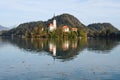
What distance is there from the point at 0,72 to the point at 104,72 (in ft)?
31.0

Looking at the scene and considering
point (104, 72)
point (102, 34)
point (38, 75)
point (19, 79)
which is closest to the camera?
point (19, 79)

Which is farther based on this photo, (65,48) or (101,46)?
(101,46)

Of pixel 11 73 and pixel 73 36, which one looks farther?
pixel 73 36

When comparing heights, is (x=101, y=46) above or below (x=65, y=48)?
below

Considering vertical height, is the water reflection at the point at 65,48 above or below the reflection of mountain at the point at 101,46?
above

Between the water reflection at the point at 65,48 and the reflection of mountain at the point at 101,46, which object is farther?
the reflection of mountain at the point at 101,46

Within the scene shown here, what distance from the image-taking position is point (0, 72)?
2634 cm

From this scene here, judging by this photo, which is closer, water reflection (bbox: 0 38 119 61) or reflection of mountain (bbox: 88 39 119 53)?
water reflection (bbox: 0 38 119 61)

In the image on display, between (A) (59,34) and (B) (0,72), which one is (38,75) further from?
(A) (59,34)

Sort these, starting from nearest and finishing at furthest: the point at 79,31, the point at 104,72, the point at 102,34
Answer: the point at 104,72 < the point at 79,31 < the point at 102,34

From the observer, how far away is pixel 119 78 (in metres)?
23.7

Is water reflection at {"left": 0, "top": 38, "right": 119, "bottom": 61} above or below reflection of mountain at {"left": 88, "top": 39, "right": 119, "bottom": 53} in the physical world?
above

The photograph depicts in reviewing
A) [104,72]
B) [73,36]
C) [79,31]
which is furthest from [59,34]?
[104,72]

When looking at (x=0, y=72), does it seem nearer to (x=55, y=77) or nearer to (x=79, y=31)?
(x=55, y=77)
